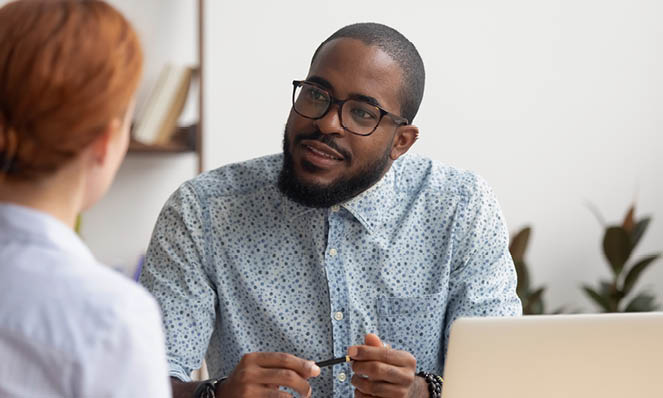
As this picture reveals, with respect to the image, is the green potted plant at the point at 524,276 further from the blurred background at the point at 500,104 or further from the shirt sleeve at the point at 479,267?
the shirt sleeve at the point at 479,267

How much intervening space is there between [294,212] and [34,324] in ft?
3.02

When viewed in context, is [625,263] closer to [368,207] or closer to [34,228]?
[368,207]

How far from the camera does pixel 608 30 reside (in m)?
2.96

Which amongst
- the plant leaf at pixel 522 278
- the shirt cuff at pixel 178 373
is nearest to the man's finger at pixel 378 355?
the shirt cuff at pixel 178 373

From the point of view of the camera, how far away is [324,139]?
1494 mm

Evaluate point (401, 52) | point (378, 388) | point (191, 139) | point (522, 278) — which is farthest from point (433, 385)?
point (191, 139)

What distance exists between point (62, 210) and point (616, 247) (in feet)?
7.44

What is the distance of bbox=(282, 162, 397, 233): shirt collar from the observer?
5.20 feet

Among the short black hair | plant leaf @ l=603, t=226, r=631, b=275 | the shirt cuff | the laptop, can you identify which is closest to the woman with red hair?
the laptop

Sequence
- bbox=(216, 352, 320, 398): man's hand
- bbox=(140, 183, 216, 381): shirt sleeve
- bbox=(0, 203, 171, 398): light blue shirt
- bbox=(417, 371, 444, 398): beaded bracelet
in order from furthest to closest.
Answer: bbox=(140, 183, 216, 381): shirt sleeve < bbox=(417, 371, 444, 398): beaded bracelet < bbox=(216, 352, 320, 398): man's hand < bbox=(0, 203, 171, 398): light blue shirt

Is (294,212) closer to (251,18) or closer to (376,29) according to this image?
(376,29)

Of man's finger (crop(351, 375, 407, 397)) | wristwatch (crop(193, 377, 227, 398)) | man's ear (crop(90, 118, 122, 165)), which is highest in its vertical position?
man's ear (crop(90, 118, 122, 165))

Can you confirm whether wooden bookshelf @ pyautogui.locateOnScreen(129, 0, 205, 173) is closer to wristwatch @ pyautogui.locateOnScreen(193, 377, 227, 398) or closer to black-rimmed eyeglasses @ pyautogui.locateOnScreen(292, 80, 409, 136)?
black-rimmed eyeglasses @ pyautogui.locateOnScreen(292, 80, 409, 136)

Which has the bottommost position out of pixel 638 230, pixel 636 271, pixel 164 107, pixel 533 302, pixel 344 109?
pixel 533 302
